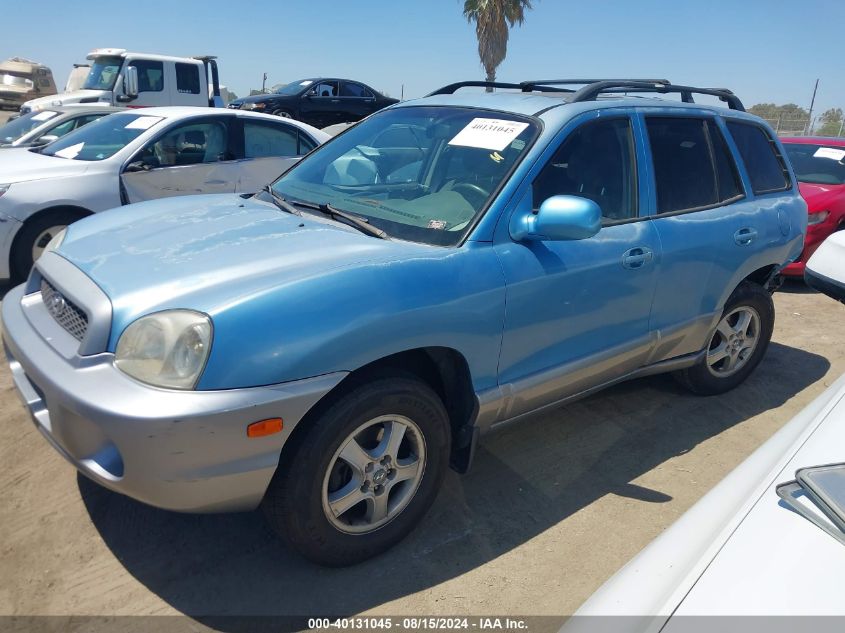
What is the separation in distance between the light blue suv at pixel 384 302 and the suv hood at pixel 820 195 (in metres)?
3.68

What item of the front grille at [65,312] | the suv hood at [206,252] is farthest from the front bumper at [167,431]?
the suv hood at [206,252]

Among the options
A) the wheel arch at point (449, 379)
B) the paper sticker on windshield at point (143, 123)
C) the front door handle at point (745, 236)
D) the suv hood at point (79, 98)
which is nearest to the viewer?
the wheel arch at point (449, 379)

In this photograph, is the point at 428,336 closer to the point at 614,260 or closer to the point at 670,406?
the point at 614,260

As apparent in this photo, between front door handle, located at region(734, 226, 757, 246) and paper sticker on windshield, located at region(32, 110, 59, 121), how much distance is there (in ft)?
29.1

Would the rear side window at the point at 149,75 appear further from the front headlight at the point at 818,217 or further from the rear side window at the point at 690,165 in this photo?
the rear side window at the point at 690,165

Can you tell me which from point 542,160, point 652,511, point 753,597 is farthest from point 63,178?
point 753,597

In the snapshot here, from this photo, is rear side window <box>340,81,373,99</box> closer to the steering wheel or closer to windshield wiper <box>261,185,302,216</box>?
windshield wiper <box>261,185,302,216</box>

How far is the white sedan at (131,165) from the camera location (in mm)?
5410

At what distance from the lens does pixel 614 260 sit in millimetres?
3027

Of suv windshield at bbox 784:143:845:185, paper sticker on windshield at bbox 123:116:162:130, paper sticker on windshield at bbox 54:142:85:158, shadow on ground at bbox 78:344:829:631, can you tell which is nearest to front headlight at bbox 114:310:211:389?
shadow on ground at bbox 78:344:829:631

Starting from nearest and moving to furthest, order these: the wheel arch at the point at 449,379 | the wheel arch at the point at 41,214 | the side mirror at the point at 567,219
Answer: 1. the wheel arch at the point at 449,379
2. the side mirror at the point at 567,219
3. the wheel arch at the point at 41,214

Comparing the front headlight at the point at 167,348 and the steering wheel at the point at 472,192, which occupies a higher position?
the steering wheel at the point at 472,192

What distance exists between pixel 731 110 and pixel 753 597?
12.0 ft

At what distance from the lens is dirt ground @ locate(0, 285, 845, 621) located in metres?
2.36
